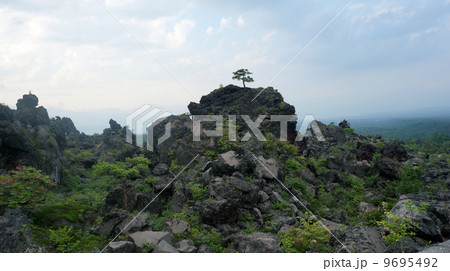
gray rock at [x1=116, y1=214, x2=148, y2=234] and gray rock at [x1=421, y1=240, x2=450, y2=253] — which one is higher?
gray rock at [x1=421, y1=240, x2=450, y2=253]

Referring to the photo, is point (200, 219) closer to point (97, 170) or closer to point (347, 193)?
point (97, 170)

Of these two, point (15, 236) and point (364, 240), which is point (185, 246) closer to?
point (15, 236)

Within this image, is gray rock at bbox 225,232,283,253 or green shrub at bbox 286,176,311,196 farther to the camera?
green shrub at bbox 286,176,311,196

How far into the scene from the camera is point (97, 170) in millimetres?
13992

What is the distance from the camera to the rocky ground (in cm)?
1048

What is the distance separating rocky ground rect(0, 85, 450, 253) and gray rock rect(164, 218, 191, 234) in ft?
0.17

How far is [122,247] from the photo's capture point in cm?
963

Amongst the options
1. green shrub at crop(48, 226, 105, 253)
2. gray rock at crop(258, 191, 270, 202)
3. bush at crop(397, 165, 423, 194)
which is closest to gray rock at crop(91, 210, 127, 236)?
green shrub at crop(48, 226, 105, 253)

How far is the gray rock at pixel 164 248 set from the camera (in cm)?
968

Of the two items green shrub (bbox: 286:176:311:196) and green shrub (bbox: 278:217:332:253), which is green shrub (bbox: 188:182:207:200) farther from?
green shrub (bbox: 286:176:311:196)

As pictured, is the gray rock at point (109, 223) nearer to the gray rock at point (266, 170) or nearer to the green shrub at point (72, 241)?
the green shrub at point (72, 241)

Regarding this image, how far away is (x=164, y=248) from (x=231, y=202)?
4676mm

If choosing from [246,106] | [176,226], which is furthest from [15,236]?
[246,106]
